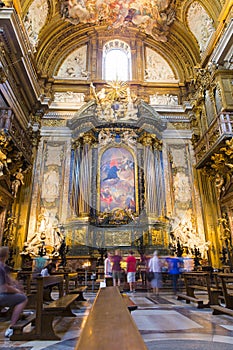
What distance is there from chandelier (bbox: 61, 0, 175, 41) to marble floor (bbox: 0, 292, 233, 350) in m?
15.8

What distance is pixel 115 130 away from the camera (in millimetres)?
13953

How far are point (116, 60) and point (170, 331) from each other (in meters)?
16.4

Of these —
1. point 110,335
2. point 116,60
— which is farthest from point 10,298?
point 116,60

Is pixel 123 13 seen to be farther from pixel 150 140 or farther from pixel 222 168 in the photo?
pixel 222 168

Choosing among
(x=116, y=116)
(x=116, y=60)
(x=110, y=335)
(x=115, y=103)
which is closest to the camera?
(x=110, y=335)

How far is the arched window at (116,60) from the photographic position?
1577cm

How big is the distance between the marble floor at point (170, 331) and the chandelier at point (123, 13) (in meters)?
15.8

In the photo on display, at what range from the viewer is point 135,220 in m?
12.1

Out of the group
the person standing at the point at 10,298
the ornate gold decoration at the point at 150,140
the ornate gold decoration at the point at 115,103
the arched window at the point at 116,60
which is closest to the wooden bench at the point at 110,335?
the person standing at the point at 10,298

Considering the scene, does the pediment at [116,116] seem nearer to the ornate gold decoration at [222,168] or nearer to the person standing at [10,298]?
the ornate gold decoration at [222,168]

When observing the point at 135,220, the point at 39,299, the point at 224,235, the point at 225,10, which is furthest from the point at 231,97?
the point at 39,299

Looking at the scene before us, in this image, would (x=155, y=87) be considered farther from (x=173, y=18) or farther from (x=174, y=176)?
(x=174, y=176)

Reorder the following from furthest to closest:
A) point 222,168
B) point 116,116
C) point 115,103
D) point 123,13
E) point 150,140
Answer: point 123,13
point 115,103
point 116,116
point 150,140
point 222,168

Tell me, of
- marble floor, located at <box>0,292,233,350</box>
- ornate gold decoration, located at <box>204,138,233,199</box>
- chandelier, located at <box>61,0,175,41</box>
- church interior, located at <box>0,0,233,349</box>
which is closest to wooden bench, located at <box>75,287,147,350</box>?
marble floor, located at <box>0,292,233,350</box>
